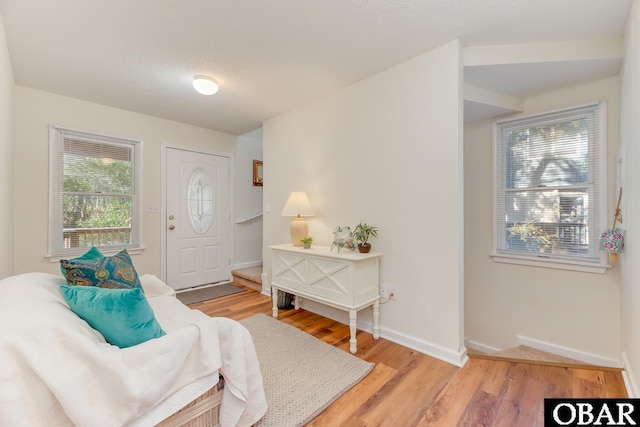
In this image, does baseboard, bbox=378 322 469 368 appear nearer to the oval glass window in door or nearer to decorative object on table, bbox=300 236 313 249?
decorative object on table, bbox=300 236 313 249

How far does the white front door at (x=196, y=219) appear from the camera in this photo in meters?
3.69

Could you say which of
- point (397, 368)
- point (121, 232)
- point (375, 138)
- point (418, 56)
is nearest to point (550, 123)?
point (418, 56)

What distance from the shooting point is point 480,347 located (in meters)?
2.98

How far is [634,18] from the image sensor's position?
4.99 feet

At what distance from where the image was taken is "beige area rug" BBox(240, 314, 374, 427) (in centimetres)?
150

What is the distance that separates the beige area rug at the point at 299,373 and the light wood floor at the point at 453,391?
2.9 inches

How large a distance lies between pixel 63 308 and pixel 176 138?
3122 millimetres

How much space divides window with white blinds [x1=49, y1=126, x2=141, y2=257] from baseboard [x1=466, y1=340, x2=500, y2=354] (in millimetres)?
4156

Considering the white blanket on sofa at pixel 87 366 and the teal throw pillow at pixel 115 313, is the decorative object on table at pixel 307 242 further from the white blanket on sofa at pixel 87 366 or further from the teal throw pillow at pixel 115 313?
the teal throw pillow at pixel 115 313

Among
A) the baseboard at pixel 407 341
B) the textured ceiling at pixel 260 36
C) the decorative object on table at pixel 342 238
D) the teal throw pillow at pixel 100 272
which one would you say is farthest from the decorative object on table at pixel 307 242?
the textured ceiling at pixel 260 36

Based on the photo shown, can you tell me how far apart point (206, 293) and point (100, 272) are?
7.41ft

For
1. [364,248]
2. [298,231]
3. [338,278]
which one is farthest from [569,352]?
[298,231]

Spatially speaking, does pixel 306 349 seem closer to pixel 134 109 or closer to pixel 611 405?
pixel 611 405

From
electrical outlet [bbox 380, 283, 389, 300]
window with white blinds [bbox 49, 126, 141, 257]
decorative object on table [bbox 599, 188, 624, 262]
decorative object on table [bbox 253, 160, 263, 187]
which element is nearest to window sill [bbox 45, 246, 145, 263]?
window with white blinds [bbox 49, 126, 141, 257]
